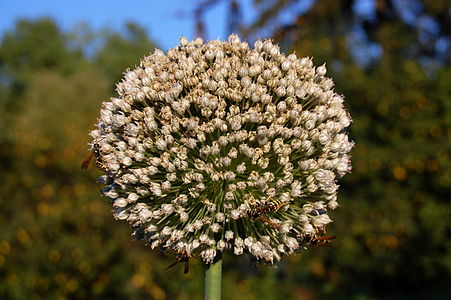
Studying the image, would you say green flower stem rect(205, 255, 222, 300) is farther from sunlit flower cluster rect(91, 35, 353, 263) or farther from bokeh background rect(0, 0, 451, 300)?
bokeh background rect(0, 0, 451, 300)

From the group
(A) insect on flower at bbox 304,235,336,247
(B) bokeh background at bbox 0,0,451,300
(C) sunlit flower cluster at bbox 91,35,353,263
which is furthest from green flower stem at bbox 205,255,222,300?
(B) bokeh background at bbox 0,0,451,300

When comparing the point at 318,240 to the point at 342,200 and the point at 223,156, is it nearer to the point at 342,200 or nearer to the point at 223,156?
the point at 223,156

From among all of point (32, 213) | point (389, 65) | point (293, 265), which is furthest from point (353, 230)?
point (32, 213)

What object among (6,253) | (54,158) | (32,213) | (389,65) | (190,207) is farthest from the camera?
(389,65)

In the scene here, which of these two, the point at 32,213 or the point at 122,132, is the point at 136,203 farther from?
the point at 32,213

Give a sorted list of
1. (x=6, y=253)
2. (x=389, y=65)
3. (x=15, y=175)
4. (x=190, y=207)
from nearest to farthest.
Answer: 1. (x=190, y=207)
2. (x=6, y=253)
3. (x=15, y=175)
4. (x=389, y=65)

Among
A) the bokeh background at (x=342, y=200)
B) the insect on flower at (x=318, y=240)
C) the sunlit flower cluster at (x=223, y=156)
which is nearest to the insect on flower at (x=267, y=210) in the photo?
→ the sunlit flower cluster at (x=223, y=156)
